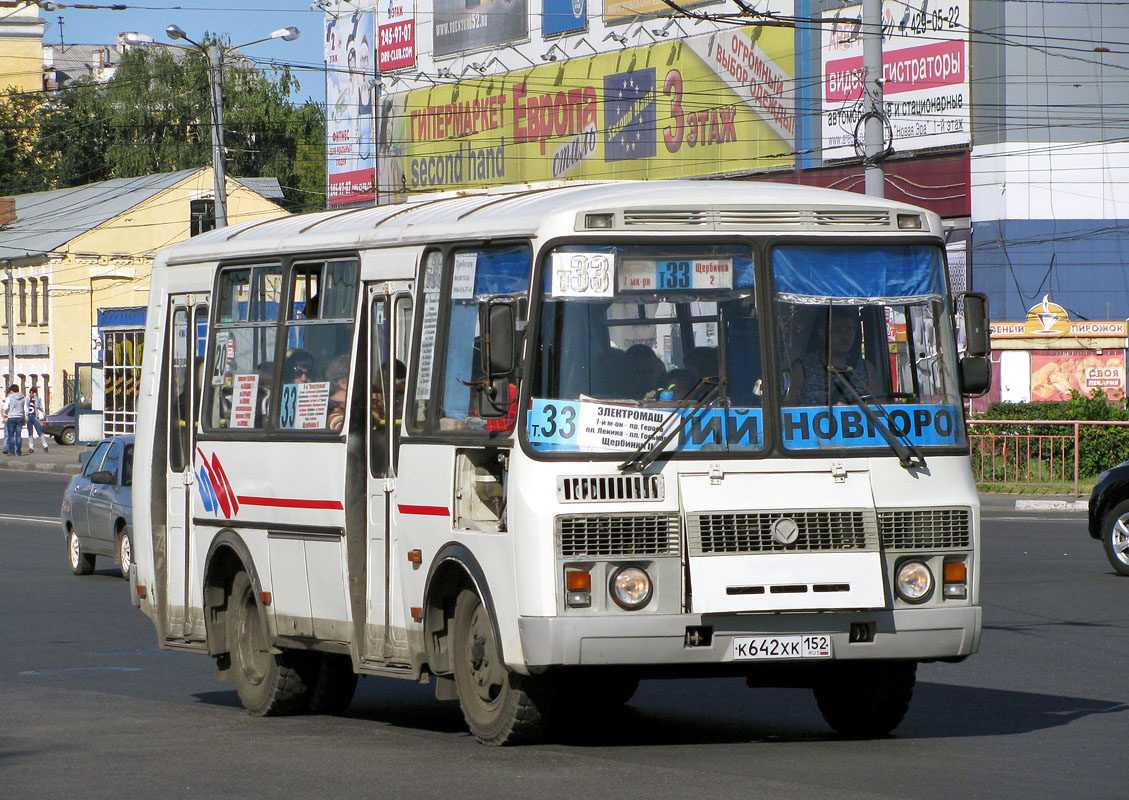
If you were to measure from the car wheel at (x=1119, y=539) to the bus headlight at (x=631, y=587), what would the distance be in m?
10.8

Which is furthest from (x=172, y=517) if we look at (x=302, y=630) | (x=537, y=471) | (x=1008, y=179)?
(x=1008, y=179)

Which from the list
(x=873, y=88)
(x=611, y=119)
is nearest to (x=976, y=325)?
(x=873, y=88)

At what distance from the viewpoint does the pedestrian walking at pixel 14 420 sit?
52531 mm

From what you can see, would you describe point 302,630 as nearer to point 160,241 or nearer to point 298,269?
point 298,269

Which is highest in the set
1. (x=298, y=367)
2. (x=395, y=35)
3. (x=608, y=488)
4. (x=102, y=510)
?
(x=395, y=35)

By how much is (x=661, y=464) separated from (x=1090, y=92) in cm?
3652

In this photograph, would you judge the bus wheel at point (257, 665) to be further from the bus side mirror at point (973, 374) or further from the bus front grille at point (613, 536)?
the bus side mirror at point (973, 374)

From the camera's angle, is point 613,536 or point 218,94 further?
point 218,94

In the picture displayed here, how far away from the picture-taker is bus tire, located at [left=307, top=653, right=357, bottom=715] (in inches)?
428

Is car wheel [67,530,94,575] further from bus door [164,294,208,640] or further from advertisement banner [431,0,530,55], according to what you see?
advertisement banner [431,0,530,55]

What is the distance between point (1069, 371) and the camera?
3969 cm

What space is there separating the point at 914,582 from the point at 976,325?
1211 millimetres

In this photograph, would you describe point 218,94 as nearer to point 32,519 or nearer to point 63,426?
point 32,519

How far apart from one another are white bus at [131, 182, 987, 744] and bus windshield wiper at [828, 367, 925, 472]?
0.04ft
